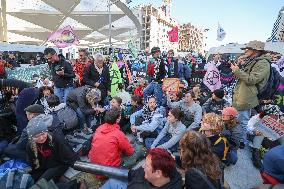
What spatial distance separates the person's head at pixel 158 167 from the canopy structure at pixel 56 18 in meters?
35.7

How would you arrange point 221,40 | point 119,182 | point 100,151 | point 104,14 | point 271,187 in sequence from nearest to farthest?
point 271,187 → point 119,182 → point 100,151 → point 221,40 → point 104,14

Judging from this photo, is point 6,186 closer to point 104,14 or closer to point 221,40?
point 221,40

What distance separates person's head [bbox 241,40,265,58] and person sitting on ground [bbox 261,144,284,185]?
219 centimetres

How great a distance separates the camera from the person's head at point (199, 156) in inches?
112

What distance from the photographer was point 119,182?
356cm

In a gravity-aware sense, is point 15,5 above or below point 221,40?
above

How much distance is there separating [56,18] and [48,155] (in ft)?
142

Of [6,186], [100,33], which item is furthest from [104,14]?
[6,186]

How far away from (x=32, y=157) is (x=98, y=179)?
41.0 inches

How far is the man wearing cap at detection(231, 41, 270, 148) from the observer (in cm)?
454

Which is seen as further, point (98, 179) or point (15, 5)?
point (15, 5)

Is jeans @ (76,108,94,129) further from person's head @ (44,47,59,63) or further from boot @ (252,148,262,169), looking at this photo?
boot @ (252,148,262,169)

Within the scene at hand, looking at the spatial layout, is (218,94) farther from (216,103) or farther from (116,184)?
(116,184)

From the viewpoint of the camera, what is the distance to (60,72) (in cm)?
657
